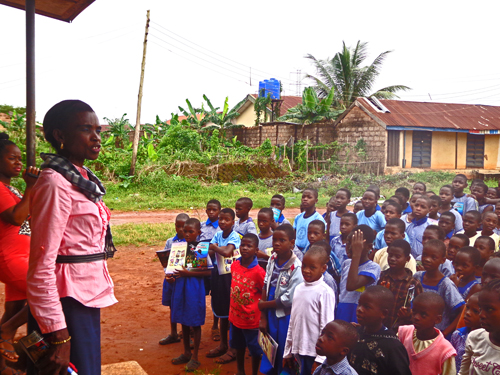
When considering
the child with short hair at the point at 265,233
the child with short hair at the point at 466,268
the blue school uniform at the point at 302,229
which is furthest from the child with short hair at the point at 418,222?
the child with short hair at the point at 265,233

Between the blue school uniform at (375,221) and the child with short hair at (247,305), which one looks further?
the blue school uniform at (375,221)

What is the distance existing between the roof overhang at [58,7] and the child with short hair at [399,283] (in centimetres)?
306

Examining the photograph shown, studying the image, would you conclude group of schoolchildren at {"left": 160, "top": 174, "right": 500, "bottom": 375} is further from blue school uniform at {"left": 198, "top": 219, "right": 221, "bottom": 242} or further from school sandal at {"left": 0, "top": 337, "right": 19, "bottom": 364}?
school sandal at {"left": 0, "top": 337, "right": 19, "bottom": 364}

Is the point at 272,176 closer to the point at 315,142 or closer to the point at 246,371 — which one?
the point at 315,142

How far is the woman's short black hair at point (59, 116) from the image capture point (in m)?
2.03

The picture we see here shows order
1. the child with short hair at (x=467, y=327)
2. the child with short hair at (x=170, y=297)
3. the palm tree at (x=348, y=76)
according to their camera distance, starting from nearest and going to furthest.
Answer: the child with short hair at (x=467, y=327) → the child with short hair at (x=170, y=297) → the palm tree at (x=348, y=76)

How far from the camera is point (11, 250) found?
3.10 meters

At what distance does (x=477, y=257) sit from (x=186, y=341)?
270 cm

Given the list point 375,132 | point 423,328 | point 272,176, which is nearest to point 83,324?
point 423,328

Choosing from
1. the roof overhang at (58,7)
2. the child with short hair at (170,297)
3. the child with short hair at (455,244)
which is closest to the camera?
the roof overhang at (58,7)

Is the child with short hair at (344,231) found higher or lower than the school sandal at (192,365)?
higher

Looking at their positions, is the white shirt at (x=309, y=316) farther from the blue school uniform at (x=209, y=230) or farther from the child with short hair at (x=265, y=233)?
the blue school uniform at (x=209, y=230)

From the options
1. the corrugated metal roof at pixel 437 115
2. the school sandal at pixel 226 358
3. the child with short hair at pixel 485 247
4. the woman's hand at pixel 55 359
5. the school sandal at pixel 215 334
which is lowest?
the school sandal at pixel 215 334

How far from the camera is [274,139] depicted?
72.3 feet
